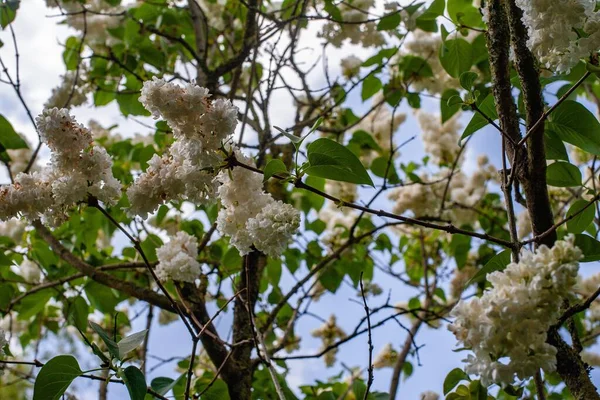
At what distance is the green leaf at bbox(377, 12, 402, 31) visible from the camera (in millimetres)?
2088

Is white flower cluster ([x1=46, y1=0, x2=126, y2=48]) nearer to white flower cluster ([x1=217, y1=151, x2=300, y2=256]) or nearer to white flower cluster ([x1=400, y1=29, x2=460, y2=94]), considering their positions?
white flower cluster ([x1=400, y1=29, x2=460, y2=94])

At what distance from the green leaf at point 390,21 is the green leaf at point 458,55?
32 centimetres

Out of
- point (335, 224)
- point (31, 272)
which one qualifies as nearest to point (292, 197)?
point (335, 224)

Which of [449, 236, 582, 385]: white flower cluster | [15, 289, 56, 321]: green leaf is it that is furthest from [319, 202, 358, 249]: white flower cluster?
[449, 236, 582, 385]: white flower cluster

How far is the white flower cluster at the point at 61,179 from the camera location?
3.11ft

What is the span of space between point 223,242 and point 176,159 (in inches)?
54.9

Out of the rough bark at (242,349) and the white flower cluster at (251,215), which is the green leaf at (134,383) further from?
the rough bark at (242,349)

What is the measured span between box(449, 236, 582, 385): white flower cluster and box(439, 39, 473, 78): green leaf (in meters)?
1.24

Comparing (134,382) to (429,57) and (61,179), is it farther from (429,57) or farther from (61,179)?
(429,57)

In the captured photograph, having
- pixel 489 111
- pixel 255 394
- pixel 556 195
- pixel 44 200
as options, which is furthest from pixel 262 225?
pixel 556 195

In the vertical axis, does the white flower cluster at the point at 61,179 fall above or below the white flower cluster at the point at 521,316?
above

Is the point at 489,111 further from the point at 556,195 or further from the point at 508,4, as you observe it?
the point at 556,195

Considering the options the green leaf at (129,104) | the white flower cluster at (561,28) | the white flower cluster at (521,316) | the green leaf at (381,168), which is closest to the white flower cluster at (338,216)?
the green leaf at (381,168)

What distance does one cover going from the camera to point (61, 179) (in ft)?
3.21
